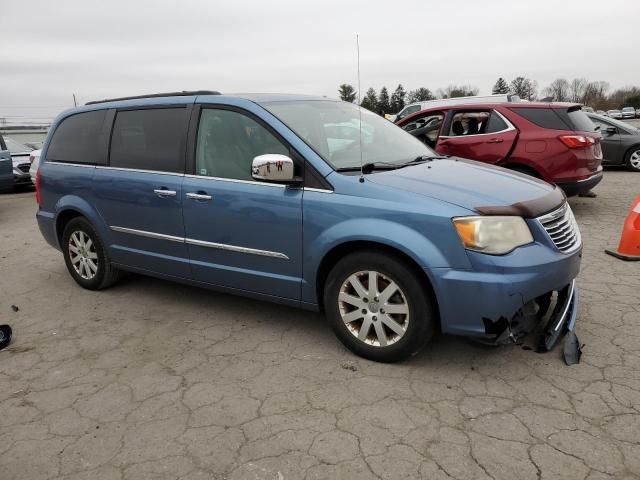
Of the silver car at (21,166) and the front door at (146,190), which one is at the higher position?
the front door at (146,190)

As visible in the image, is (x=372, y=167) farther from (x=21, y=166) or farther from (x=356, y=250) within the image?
(x=21, y=166)

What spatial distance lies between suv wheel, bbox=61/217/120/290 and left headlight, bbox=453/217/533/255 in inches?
132

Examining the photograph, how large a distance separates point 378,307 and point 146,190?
7.06 ft

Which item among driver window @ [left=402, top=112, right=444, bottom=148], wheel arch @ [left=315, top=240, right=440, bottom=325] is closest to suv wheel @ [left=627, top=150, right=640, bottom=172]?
driver window @ [left=402, top=112, right=444, bottom=148]

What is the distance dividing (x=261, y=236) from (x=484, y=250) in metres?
1.49

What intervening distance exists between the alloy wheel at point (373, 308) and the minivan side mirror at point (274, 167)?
777mm

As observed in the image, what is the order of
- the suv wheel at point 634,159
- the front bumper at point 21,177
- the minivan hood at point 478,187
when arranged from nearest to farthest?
the minivan hood at point 478,187 → the suv wheel at point 634,159 → the front bumper at point 21,177

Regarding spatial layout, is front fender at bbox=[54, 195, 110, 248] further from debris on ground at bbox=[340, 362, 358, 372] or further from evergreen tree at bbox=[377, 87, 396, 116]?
evergreen tree at bbox=[377, 87, 396, 116]

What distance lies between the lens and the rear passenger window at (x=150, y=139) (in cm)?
411

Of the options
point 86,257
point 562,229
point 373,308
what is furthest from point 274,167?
point 86,257

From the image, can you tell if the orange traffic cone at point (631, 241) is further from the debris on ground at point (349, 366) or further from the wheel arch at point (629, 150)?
the wheel arch at point (629, 150)

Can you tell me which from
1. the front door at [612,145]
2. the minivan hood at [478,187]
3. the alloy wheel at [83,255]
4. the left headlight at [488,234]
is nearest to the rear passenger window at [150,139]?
the alloy wheel at [83,255]

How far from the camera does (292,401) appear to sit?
9.82 ft

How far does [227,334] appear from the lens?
3.95 m
